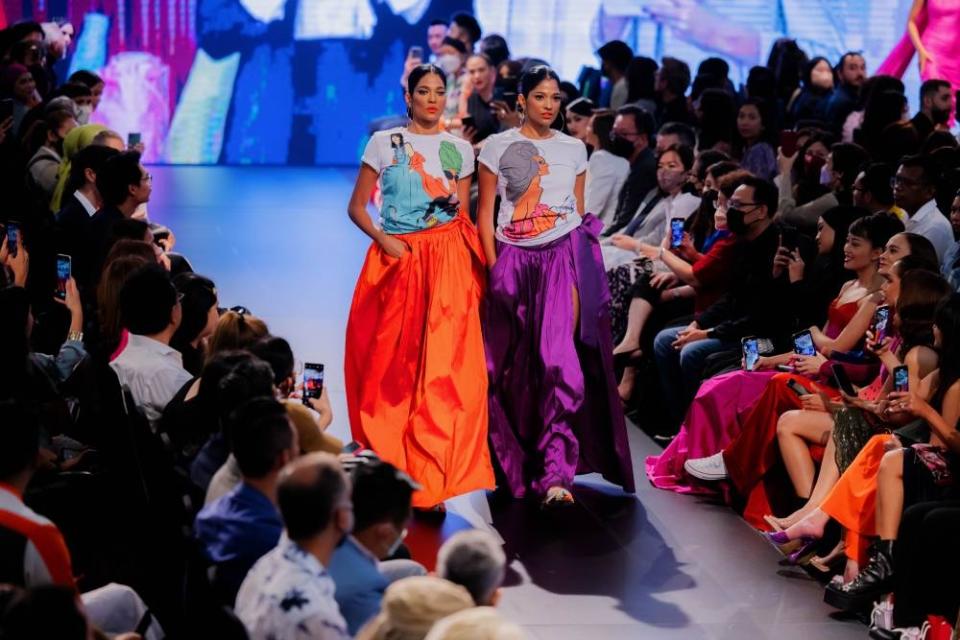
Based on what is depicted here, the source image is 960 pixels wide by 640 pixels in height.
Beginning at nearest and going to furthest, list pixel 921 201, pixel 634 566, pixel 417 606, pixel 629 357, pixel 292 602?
pixel 417 606 → pixel 292 602 → pixel 634 566 → pixel 921 201 → pixel 629 357

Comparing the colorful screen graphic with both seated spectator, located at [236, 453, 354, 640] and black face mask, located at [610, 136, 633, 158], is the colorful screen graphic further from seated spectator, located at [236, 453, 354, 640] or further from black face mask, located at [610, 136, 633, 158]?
seated spectator, located at [236, 453, 354, 640]

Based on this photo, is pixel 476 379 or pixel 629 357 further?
pixel 629 357

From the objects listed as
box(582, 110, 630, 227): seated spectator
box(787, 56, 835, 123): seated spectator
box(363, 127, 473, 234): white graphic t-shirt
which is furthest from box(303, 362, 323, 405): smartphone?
box(787, 56, 835, 123): seated spectator

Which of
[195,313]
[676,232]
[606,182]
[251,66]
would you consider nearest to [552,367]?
[195,313]

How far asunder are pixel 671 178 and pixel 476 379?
2036 millimetres

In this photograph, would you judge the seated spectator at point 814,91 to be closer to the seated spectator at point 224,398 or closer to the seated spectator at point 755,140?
the seated spectator at point 755,140

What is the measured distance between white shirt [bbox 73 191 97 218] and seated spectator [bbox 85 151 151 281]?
0.15 meters

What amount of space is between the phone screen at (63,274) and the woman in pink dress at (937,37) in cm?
562

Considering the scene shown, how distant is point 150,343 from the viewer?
3674 mm

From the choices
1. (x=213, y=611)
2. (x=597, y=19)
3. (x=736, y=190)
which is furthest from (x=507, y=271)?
(x=597, y=19)

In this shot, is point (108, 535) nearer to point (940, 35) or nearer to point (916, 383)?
point (916, 383)

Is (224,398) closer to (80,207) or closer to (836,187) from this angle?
(80,207)

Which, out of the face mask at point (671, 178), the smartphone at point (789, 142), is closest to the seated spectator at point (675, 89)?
the smartphone at point (789, 142)

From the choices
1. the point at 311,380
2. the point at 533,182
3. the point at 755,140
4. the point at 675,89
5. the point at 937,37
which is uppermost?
the point at 937,37
